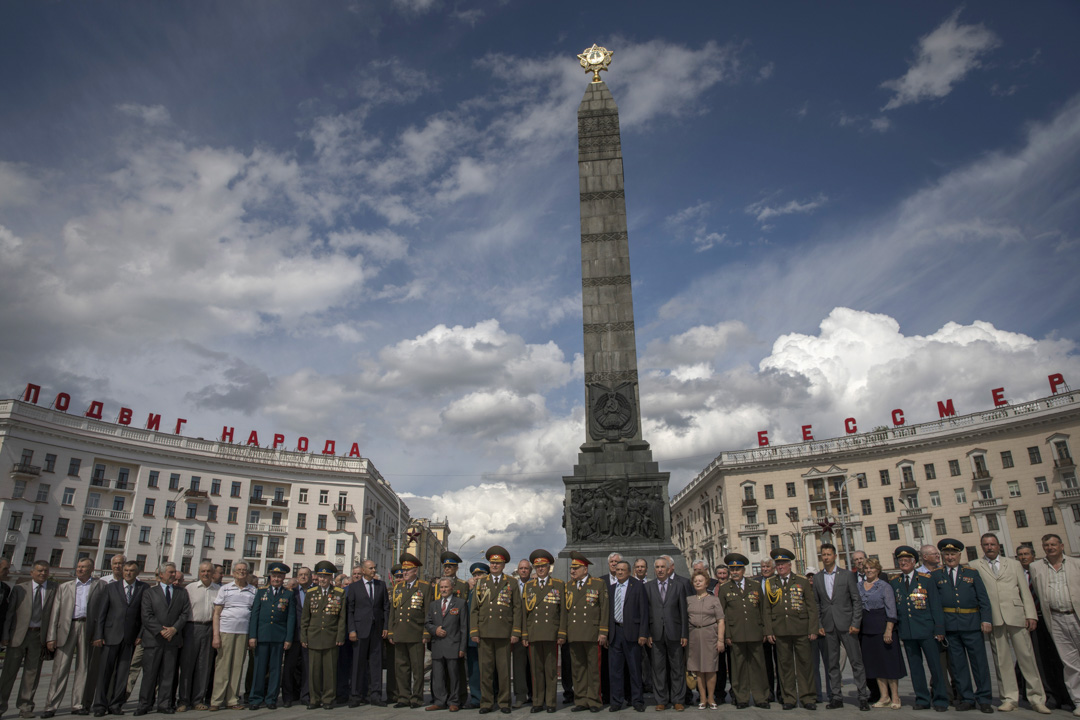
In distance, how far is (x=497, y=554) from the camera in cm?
766

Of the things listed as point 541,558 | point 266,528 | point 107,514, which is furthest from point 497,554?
point 266,528

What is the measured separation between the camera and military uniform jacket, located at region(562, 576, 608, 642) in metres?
6.96

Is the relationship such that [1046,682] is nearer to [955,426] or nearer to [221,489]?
[955,426]

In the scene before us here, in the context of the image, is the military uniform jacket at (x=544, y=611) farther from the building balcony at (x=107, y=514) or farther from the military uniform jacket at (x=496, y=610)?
the building balcony at (x=107, y=514)

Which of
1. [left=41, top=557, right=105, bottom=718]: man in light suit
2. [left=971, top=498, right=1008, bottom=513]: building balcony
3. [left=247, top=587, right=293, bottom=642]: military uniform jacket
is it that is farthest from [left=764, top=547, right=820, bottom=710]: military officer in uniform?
A: [left=971, top=498, right=1008, bottom=513]: building balcony

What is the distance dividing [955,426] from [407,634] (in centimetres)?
4349

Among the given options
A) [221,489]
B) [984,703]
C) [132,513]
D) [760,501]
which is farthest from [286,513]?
[984,703]

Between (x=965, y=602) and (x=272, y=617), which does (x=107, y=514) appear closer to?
(x=272, y=617)

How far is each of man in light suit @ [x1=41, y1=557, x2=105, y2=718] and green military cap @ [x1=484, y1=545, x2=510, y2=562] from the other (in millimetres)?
4364

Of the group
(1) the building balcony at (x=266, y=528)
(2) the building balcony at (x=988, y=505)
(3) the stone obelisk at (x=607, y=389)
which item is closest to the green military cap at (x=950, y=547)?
(3) the stone obelisk at (x=607, y=389)

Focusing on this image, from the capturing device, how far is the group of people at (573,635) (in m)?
6.91

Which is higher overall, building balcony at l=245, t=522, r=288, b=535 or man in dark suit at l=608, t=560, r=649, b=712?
building balcony at l=245, t=522, r=288, b=535

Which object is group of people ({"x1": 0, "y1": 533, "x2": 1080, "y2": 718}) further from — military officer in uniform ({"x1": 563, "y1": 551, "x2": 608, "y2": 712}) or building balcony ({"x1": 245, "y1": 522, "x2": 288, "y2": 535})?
building balcony ({"x1": 245, "y1": 522, "x2": 288, "y2": 535})

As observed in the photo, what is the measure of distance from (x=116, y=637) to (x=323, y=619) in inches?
86.9
